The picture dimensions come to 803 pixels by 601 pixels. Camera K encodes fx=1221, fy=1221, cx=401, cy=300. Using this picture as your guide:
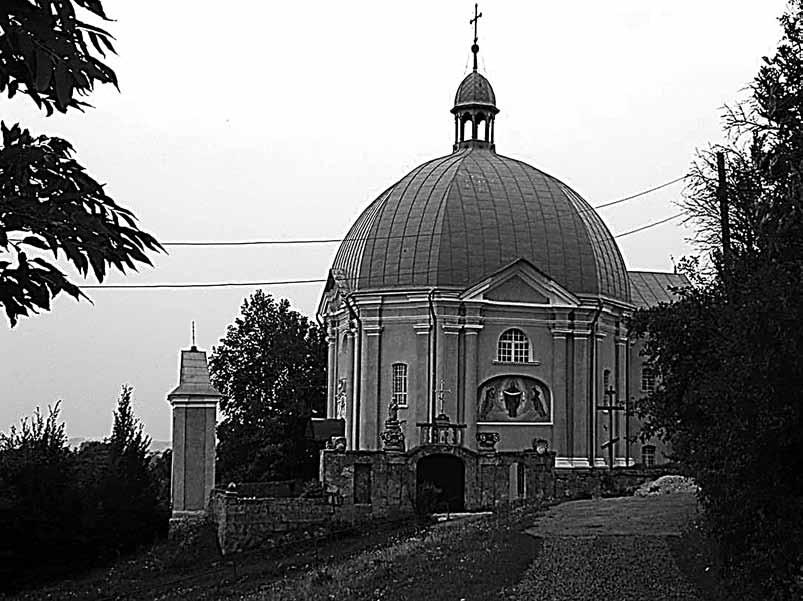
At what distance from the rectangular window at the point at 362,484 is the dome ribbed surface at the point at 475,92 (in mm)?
21990

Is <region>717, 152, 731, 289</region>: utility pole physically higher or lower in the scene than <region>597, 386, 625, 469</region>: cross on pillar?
higher

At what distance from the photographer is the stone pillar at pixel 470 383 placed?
44656mm

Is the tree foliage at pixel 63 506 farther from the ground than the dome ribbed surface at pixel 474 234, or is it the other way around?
the dome ribbed surface at pixel 474 234

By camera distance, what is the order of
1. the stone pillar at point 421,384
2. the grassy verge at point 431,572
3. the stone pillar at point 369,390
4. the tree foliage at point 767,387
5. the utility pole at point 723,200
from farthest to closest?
the stone pillar at point 369,390, the stone pillar at point 421,384, the utility pole at point 723,200, the grassy verge at point 431,572, the tree foliage at point 767,387

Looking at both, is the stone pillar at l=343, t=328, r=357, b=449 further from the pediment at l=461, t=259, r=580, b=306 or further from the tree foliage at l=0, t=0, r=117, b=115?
the tree foliage at l=0, t=0, r=117, b=115

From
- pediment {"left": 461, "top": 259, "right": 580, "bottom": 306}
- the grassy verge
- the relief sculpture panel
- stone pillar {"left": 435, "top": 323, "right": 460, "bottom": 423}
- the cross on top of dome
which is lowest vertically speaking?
the grassy verge

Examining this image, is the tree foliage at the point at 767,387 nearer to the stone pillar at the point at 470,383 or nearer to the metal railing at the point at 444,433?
the metal railing at the point at 444,433

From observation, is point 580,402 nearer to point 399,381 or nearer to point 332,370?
point 399,381

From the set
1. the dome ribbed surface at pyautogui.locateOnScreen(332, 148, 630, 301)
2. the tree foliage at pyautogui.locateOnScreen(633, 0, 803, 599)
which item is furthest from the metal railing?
the tree foliage at pyautogui.locateOnScreen(633, 0, 803, 599)

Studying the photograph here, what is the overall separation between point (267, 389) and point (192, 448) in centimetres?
2504

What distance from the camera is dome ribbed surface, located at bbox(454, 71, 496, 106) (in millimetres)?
52656

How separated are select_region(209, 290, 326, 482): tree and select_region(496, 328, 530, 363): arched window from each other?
14784 mm

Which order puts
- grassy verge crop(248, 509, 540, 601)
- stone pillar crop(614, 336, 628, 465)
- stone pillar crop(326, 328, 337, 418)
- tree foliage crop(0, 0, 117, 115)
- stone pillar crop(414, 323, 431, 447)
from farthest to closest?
1. stone pillar crop(326, 328, 337, 418)
2. stone pillar crop(614, 336, 628, 465)
3. stone pillar crop(414, 323, 431, 447)
4. grassy verge crop(248, 509, 540, 601)
5. tree foliage crop(0, 0, 117, 115)

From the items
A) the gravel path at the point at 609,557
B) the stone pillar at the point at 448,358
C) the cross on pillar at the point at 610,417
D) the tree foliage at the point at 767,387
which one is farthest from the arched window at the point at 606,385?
the tree foliage at the point at 767,387
